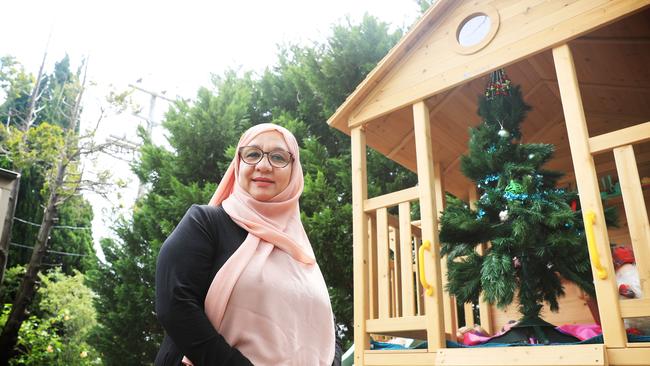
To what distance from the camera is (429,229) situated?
11.1 feet

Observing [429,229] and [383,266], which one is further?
[383,266]

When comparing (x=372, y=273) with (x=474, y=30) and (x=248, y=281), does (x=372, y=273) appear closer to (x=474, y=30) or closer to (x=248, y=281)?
(x=474, y=30)

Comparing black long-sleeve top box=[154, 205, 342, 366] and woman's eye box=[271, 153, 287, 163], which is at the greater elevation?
woman's eye box=[271, 153, 287, 163]

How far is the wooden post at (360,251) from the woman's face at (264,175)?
7.88 ft

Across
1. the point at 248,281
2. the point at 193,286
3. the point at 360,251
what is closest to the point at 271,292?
the point at 248,281

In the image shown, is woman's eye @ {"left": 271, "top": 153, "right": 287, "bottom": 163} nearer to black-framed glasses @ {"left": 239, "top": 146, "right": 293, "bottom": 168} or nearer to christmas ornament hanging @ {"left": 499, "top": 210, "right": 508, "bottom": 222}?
black-framed glasses @ {"left": 239, "top": 146, "right": 293, "bottom": 168}

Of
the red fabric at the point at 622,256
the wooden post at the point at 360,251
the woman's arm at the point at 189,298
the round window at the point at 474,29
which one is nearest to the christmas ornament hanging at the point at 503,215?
the red fabric at the point at 622,256

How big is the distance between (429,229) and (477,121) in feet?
6.59

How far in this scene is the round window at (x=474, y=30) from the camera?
3567mm

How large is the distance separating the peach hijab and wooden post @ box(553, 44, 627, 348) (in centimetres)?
191

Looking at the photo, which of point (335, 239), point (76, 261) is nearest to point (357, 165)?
point (335, 239)

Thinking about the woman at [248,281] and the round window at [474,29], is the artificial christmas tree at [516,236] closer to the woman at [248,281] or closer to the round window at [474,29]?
the round window at [474,29]

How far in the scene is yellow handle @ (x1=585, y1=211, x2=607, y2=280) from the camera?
8.46 ft

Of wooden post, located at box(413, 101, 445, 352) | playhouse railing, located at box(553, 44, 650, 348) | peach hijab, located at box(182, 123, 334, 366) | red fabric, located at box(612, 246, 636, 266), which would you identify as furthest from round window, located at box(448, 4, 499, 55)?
peach hijab, located at box(182, 123, 334, 366)
